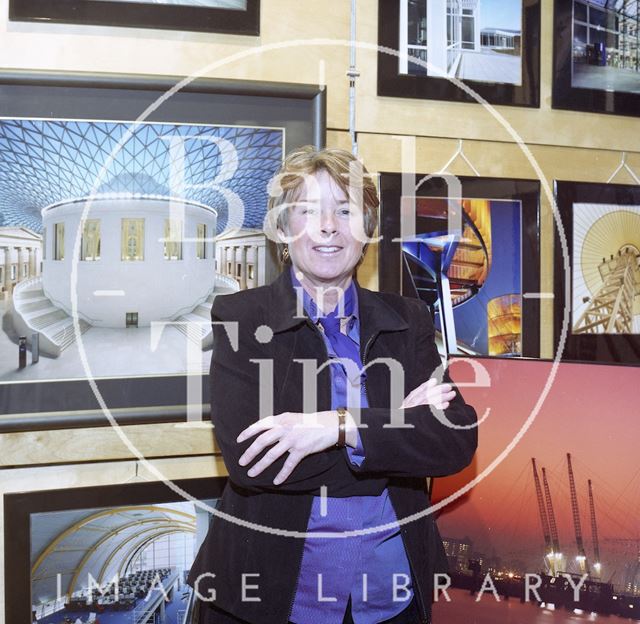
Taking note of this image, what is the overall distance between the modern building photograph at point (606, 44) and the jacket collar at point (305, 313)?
2.96 feet

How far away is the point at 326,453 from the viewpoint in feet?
3.88

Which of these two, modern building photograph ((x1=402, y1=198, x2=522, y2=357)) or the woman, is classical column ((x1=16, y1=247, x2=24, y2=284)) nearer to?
the woman

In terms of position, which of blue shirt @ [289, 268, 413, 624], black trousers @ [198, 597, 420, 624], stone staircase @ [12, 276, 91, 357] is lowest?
black trousers @ [198, 597, 420, 624]

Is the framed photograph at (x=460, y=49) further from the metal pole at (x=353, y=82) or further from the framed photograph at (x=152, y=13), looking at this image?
the framed photograph at (x=152, y=13)

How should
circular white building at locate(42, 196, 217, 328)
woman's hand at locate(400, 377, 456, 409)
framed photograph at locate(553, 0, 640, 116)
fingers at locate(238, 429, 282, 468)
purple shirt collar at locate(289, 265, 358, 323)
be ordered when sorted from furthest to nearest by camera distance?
framed photograph at locate(553, 0, 640, 116), circular white building at locate(42, 196, 217, 328), purple shirt collar at locate(289, 265, 358, 323), woman's hand at locate(400, 377, 456, 409), fingers at locate(238, 429, 282, 468)

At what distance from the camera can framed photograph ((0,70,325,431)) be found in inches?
56.6

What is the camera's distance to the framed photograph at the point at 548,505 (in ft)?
4.20

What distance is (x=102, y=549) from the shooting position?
153cm

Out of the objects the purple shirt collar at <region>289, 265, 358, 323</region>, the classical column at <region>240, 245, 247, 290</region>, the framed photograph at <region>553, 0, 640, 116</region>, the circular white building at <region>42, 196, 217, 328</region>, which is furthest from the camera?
the framed photograph at <region>553, 0, 640, 116</region>

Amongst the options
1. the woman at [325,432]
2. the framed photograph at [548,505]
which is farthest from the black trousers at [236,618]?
the framed photograph at [548,505]

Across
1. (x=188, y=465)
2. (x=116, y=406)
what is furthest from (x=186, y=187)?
(x=188, y=465)

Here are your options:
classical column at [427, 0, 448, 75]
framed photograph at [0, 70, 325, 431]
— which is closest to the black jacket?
framed photograph at [0, 70, 325, 431]

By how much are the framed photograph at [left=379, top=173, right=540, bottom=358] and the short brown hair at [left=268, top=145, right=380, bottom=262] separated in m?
0.27

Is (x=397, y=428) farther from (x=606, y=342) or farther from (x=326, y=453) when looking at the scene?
(x=606, y=342)
